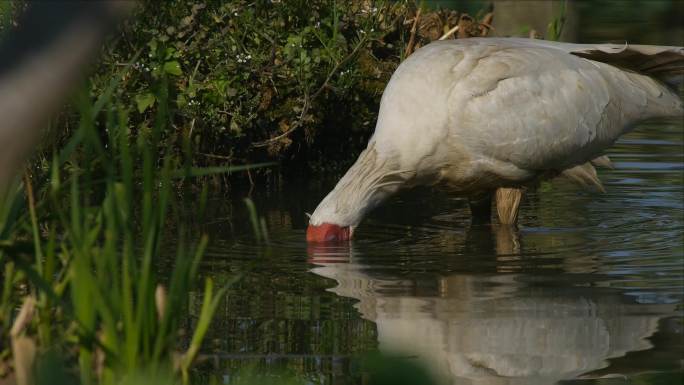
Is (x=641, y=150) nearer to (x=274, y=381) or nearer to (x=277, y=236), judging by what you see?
(x=277, y=236)

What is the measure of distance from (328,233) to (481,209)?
1477 mm

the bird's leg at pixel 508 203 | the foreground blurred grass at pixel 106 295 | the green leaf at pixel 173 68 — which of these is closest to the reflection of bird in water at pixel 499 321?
the foreground blurred grass at pixel 106 295

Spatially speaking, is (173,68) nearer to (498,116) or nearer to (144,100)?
(144,100)

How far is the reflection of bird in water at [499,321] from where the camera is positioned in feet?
16.6

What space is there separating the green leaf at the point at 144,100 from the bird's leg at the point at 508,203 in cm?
223

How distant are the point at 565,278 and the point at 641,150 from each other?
4.39m

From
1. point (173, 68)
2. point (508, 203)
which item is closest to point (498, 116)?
point (508, 203)

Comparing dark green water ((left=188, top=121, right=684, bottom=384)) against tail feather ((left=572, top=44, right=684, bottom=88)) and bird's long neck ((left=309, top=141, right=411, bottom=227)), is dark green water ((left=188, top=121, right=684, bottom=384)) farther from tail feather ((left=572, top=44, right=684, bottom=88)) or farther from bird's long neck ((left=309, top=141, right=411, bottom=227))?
tail feather ((left=572, top=44, right=684, bottom=88))

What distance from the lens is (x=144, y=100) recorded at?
8375 millimetres

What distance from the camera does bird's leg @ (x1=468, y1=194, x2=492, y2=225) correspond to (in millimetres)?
8398

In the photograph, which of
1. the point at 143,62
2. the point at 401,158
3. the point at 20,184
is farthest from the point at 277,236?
the point at 20,184

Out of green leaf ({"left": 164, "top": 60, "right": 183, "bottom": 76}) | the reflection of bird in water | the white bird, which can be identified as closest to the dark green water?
the reflection of bird in water

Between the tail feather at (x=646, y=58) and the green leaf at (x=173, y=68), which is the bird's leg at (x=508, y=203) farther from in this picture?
the green leaf at (x=173, y=68)

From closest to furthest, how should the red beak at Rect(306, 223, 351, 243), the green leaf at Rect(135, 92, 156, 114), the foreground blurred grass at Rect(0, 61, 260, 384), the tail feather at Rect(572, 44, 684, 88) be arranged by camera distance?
the foreground blurred grass at Rect(0, 61, 260, 384)
the red beak at Rect(306, 223, 351, 243)
the tail feather at Rect(572, 44, 684, 88)
the green leaf at Rect(135, 92, 156, 114)
